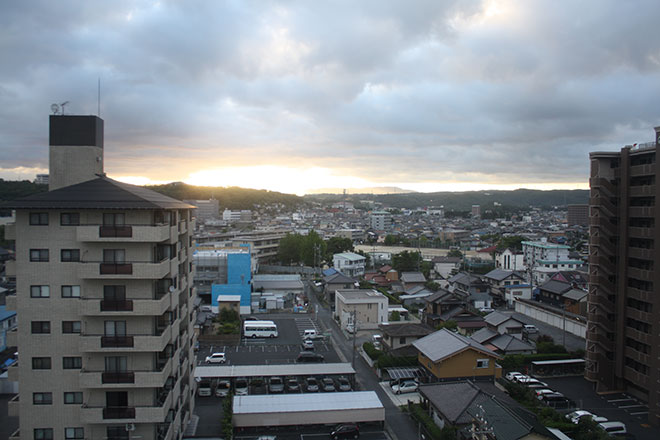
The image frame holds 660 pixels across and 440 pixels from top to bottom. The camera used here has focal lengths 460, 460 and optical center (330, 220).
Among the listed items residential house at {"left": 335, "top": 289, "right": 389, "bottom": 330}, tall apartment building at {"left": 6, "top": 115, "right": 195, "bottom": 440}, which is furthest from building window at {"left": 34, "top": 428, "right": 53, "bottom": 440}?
residential house at {"left": 335, "top": 289, "right": 389, "bottom": 330}

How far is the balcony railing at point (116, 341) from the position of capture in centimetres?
869

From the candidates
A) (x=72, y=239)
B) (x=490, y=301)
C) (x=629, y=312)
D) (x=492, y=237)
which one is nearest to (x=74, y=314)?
(x=72, y=239)

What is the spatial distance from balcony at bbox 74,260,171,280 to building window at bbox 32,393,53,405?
241 cm

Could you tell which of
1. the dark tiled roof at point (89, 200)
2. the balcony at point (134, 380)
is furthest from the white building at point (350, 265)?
the balcony at point (134, 380)

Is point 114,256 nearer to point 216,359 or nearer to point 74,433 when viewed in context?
point 74,433

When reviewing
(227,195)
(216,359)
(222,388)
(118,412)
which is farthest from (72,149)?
(227,195)

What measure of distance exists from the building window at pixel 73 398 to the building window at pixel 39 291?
193 cm

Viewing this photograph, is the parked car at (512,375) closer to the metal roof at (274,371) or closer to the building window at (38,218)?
the metal roof at (274,371)

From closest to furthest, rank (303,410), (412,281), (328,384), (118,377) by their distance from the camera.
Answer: (118,377), (303,410), (328,384), (412,281)

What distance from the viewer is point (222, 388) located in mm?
14734

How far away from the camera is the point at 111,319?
8.87 metres

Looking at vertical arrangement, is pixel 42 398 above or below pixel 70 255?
below

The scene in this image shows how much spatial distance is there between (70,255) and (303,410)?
7087 mm

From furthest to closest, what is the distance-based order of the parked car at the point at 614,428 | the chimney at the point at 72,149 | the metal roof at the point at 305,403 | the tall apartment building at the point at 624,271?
the tall apartment building at the point at 624,271
the metal roof at the point at 305,403
the parked car at the point at 614,428
the chimney at the point at 72,149
